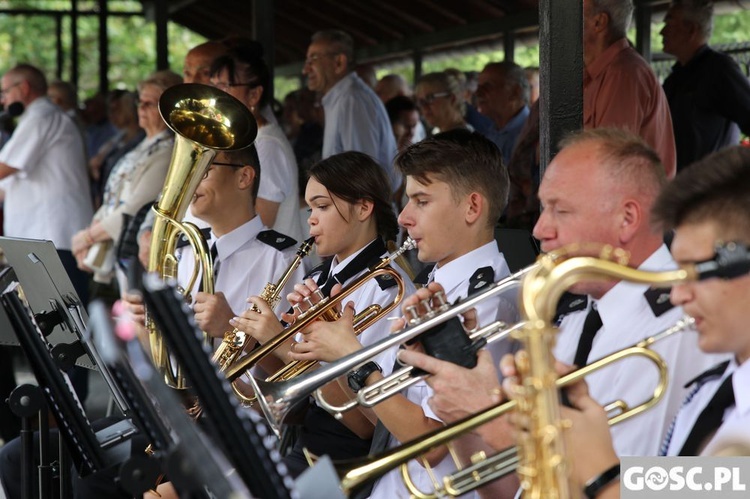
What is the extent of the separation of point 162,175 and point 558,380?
4.26 m

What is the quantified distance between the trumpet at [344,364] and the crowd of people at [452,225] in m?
0.15

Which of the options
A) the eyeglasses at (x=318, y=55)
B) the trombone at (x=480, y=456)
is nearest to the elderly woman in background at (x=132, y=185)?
the eyeglasses at (x=318, y=55)

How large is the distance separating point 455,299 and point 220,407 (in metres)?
1.39

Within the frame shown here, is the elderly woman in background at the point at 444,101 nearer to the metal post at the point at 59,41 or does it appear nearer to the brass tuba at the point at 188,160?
the brass tuba at the point at 188,160

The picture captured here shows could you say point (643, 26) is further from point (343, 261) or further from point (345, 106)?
point (343, 261)

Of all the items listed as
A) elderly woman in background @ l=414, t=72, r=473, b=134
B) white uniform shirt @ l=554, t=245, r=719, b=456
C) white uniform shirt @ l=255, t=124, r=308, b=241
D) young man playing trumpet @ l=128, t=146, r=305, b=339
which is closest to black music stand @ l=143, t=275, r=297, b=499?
white uniform shirt @ l=554, t=245, r=719, b=456

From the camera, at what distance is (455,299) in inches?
125

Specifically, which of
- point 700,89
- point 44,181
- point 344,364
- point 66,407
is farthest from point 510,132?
point 344,364

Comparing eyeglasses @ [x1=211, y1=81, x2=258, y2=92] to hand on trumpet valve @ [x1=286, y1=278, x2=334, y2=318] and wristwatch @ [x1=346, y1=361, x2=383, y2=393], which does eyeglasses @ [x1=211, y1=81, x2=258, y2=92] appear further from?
wristwatch @ [x1=346, y1=361, x2=383, y2=393]

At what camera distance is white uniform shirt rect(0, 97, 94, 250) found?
695cm

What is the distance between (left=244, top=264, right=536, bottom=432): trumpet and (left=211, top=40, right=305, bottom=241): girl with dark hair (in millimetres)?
2443

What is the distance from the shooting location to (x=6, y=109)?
769 cm

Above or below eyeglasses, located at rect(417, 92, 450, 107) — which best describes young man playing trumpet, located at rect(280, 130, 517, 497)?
below

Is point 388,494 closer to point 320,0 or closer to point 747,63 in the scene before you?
point 747,63
